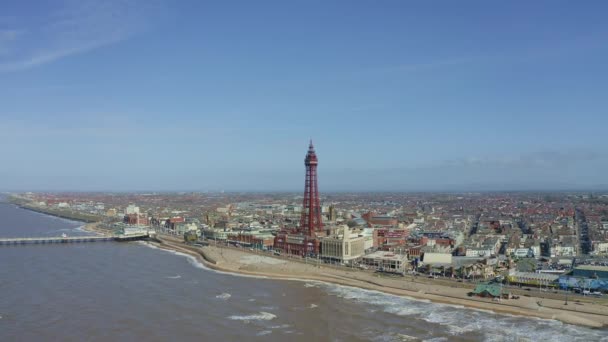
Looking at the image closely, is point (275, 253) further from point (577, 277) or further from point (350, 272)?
point (577, 277)

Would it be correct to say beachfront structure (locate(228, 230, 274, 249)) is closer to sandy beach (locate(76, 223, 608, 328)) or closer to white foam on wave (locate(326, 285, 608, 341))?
sandy beach (locate(76, 223, 608, 328))

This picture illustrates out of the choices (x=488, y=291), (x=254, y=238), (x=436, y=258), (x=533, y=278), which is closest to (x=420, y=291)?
(x=488, y=291)

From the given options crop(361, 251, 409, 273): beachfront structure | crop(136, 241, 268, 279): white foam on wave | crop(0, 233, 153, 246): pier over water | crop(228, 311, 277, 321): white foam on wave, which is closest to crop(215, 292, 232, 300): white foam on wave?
crop(228, 311, 277, 321): white foam on wave

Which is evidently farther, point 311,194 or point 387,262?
point 311,194

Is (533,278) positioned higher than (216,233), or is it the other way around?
(216,233)

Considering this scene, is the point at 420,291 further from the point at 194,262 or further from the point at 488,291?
the point at 194,262

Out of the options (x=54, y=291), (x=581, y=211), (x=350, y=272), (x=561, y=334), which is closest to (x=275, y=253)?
(x=350, y=272)

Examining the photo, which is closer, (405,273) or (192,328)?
(192,328)
